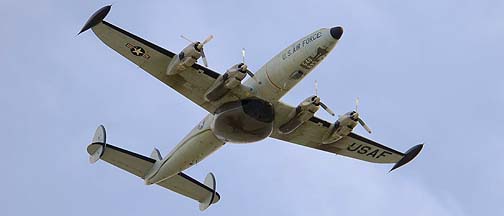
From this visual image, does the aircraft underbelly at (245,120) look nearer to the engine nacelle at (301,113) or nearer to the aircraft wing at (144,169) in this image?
the engine nacelle at (301,113)

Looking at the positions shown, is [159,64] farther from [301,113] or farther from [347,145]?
A: [347,145]

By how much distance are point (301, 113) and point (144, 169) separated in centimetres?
926

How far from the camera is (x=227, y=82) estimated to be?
40656 mm

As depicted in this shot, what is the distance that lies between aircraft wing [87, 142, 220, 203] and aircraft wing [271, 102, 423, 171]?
535 centimetres

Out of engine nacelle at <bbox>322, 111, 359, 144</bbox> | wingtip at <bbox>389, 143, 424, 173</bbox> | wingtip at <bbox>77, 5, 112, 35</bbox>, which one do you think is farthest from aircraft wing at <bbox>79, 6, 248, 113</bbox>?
wingtip at <bbox>389, 143, 424, 173</bbox>

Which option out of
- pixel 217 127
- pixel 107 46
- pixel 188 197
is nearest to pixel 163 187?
pixel 188 197

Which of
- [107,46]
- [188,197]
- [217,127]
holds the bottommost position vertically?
[188,197]

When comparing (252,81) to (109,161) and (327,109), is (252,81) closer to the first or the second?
(327,109)

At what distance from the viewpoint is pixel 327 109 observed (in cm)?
4266

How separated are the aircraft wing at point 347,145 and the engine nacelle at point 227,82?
426 cm

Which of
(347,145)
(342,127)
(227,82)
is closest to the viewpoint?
(227,82)

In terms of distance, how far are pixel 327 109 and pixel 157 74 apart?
8.36 m

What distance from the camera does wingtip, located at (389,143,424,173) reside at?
152 ft

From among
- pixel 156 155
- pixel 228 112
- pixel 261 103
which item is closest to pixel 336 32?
pixel 261 103
